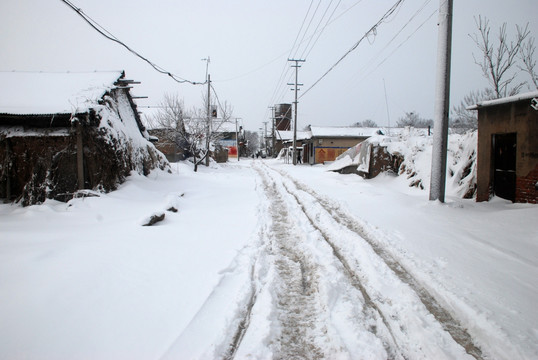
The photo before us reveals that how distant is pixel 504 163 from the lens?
762 centimetres

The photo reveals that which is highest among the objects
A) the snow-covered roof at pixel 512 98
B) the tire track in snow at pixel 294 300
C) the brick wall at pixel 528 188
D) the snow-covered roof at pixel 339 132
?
the snow-covered roof at pixel 339 132

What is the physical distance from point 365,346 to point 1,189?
11303 millimetres

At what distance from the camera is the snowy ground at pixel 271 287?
2.36 meters

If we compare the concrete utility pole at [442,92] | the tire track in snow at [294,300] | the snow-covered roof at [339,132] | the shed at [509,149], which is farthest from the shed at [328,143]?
the tire track in snow at [294,300]

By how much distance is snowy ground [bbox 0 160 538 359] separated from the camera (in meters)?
2.36

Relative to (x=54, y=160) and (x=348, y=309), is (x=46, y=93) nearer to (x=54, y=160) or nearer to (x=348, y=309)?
(x=54, y=160)

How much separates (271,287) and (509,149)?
8.36 meters

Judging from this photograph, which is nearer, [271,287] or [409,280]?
[271,287]

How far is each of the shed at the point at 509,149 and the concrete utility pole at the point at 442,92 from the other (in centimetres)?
161

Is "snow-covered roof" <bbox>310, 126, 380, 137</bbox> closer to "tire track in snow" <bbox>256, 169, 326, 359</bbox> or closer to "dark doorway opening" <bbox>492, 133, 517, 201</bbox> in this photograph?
"dark doorway opening" <bbox>492, 133, 517, 201</bbox>

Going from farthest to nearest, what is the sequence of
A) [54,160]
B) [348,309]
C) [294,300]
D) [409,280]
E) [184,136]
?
[184,136], [54,160], [409,280], [294,300], [348,309]

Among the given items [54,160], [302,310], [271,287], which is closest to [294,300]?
[302,310]

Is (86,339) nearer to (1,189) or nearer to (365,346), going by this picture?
(365,346)

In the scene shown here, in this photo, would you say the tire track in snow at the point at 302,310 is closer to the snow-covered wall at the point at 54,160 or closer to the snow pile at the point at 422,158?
the snow-covered wall at the point at 54,160
